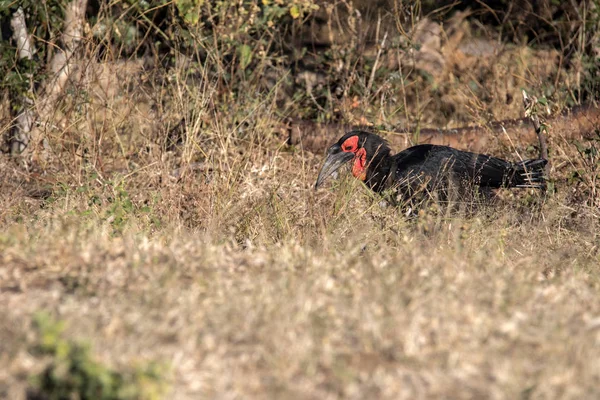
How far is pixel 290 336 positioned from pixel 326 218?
2.50 metres

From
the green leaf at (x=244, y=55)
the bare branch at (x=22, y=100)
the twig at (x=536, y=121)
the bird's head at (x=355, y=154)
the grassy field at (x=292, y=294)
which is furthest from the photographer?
the green leaf at (x=244, y=55)

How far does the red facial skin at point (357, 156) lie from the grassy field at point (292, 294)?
12.2 inches

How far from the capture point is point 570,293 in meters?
3.46

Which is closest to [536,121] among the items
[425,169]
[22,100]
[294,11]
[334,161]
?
[425,169]

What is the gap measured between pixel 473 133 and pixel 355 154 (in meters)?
1.43

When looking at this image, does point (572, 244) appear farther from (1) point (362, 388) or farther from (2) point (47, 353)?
(2) point (47, 353)

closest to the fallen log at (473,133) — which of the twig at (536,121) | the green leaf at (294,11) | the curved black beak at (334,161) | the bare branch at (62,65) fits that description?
Result: the twig at (536,121)

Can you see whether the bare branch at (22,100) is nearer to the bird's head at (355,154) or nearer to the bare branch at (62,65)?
the bare branch at (62,65)

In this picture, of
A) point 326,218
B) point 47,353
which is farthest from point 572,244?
point 47,353

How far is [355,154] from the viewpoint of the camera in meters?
5.92

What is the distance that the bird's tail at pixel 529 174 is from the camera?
18.9ft

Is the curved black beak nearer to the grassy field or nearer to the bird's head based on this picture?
the bird's head

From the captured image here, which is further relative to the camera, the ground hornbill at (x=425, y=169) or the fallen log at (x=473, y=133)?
the fallen log at (x=473, y=133)

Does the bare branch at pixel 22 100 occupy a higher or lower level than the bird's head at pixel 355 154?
higher
